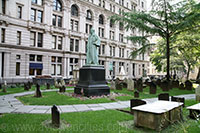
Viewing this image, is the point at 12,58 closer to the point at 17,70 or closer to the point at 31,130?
the point at 17,70

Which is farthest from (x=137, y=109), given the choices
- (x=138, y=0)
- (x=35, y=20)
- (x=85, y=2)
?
(x=138, y=0)

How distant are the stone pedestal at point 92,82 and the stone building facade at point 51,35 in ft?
38.1

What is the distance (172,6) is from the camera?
61.9ft

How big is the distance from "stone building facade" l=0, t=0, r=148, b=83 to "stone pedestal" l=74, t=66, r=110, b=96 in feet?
38.1

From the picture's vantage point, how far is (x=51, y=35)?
96.9ft

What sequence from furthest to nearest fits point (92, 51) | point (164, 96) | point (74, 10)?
point (74, 10), point (92, 51), point (164, 96)

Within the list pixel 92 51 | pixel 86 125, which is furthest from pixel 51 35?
pixel 86 125

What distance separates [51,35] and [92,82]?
870 inches

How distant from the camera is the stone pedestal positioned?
10617 millimetres

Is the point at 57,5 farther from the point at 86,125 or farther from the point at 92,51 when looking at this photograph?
the point at 86,125

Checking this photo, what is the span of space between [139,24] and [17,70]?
69.6ft

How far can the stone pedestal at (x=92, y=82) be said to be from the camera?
1062 cm

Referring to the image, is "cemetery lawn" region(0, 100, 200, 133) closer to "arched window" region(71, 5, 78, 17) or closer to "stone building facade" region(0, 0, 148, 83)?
"stone building facade" region(0, 0, 148, 83)

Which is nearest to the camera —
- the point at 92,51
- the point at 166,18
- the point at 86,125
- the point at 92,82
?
the point at 86,125
